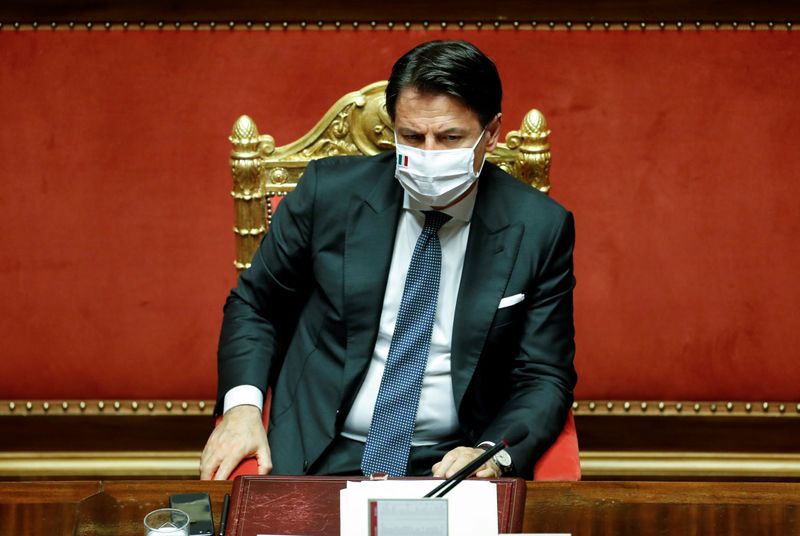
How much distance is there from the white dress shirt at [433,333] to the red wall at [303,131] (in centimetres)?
96

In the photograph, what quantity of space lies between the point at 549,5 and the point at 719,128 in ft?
1.89

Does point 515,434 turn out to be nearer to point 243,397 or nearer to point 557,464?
point 557,464

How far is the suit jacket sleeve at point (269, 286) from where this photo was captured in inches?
86.0

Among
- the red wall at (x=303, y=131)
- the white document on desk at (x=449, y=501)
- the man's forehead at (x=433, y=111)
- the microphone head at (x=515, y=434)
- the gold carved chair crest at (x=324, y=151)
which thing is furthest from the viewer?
the red wall at (x=303, y=131)

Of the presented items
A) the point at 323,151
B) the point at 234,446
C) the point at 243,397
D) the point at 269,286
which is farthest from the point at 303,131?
the point at 234,446

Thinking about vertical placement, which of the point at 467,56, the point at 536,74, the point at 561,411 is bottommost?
the point at 561,411

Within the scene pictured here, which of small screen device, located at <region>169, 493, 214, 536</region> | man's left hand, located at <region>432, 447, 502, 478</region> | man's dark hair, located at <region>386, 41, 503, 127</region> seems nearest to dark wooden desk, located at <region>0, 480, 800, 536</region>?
small screen device, located at <region>169, 493, 214, 536</region>

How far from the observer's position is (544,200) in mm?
2219

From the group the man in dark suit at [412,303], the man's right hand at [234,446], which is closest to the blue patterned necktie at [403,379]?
the man in dark suit at [412,303]

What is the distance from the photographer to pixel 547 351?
2.15 m

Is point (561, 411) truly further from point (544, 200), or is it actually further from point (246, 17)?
point (246, 17)

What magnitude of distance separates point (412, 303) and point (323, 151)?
430 mm

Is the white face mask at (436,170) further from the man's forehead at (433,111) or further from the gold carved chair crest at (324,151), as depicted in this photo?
the gold carved chair crest at (324,151)

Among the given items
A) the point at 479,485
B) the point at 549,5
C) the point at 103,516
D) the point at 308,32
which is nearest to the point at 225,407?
the point at 103,516
